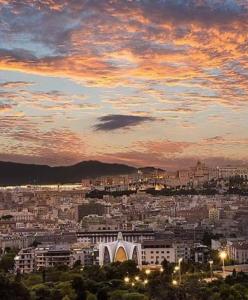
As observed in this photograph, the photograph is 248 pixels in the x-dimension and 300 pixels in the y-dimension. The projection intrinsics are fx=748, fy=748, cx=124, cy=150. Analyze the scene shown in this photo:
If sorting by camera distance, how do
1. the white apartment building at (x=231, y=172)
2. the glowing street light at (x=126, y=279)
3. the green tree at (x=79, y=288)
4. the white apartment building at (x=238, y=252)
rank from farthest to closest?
the white apartment building at (x=231, y=172) → the white apartment building at (x=238, y=252) → the glowing street light at (x=126, y=279) → the green tree at (x=79, y=288)

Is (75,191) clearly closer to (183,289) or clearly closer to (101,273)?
(101,273)

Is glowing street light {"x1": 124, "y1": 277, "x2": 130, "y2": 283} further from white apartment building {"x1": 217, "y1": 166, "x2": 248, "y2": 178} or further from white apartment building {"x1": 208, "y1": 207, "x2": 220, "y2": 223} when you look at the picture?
white apartment building {"x1": 217, "y1": 166, "x2": 248, "y2": 178}

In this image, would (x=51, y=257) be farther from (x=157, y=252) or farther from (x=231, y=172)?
(x=231, y=172)

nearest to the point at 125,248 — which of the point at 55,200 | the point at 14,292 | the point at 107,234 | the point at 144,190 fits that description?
the point at 107,234

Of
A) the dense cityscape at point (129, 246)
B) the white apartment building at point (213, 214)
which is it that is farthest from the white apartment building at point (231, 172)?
the white apartment building at point (213, 214)

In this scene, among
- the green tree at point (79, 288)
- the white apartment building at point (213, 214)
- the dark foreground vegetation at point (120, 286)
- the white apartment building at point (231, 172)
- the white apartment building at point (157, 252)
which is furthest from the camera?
the white apartment building at point (231, 172)

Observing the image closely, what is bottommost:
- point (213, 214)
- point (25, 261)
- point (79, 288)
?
point (79, 288)

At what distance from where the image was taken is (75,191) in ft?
184

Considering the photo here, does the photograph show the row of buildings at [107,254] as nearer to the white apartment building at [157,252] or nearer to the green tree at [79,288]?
the white apartment building at [157,252]

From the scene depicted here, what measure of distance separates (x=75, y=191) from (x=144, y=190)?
17.0ft

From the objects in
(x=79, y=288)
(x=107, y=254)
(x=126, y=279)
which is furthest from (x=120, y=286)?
(x=107, y=254)

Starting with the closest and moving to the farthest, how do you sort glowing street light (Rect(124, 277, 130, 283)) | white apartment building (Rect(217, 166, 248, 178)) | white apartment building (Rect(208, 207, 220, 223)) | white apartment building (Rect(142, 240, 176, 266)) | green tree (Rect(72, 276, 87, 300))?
green tree (Rect(72, 276, 87, 300)) → glowing street light (Rect(124, 277, 130, 283)) → white apartment building (Rect(142, 240, 176, 266)) → white apartment building (Rect(208, 207, 220, 223)) → white apartment building (Rect(217, 166, 248, 178))

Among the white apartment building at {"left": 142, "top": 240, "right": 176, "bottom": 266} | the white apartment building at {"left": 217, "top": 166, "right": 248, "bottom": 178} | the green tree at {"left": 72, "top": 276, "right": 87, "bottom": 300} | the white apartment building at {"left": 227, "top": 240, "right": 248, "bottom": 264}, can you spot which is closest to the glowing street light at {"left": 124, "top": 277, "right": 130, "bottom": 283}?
the green tree at {"left": 72, "top": 276, "right": 87, "bottom": 300}

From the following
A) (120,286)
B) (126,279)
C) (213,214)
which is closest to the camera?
(120,286)
